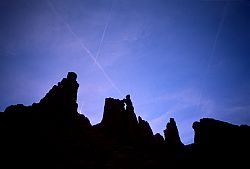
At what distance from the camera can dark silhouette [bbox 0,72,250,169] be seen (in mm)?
33281

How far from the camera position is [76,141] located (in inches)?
1975

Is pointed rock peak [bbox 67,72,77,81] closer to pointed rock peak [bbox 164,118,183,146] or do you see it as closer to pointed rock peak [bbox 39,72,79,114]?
pointed rock peak [bbox 39,72,79,114]

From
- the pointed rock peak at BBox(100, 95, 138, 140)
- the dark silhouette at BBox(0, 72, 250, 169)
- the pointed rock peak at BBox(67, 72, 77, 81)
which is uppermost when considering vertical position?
the pointed rock peak at BBox(67, 72, 77, 81)

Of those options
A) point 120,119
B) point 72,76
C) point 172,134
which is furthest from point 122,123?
point 72,76

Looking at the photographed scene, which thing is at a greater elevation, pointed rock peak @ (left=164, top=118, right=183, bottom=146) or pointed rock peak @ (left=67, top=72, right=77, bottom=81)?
pointed rock peak @ (left=67, top=72, right=77, bottom=81)

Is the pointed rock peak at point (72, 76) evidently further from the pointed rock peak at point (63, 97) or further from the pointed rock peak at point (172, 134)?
the pointed rock peak at point (172, 134)

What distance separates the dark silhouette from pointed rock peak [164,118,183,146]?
5.76 meters

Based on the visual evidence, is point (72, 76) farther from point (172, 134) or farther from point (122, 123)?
point (172, 134)

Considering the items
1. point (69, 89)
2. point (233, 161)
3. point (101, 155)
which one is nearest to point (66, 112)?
point (69, 89)

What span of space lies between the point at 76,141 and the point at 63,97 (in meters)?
18.3

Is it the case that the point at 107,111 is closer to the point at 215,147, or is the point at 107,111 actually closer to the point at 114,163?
the point at 114,163

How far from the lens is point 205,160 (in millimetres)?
33844

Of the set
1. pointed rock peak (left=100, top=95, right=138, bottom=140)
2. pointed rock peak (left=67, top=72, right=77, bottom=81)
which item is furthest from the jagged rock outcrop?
pointed rock peak (left=67, top=72, right=77, bottom=81)

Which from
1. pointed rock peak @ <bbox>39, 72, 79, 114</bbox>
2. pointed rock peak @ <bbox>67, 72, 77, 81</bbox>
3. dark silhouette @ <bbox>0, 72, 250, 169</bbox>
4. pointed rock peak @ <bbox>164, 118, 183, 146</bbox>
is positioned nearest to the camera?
A: dark silhouette @ <bbox>0, 72, 250, 169</bbox>
